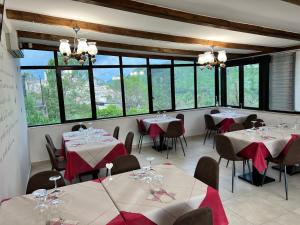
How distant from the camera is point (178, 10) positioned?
10.3 feet

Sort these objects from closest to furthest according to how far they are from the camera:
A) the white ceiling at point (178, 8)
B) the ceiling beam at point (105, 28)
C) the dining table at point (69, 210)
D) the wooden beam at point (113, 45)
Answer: the dining table at point (69, 210), the white ceiling at point (178, 8), the ceiling beam at point (105, 28), the wooden beam at point (113, 45)

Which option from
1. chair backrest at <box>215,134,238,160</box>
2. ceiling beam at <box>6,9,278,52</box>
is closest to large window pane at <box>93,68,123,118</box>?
ceiling beam at <box>6,9,278,52</box>

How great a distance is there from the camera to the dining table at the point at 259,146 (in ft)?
11.1

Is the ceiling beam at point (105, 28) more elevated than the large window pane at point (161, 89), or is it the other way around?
the ceiling beam at point (105, 28)

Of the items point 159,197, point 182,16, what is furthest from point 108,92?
point 159,197

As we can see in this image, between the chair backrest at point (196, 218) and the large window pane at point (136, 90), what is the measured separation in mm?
5227

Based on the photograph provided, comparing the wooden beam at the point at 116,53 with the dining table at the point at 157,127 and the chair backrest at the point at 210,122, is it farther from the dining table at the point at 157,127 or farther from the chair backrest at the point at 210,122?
the chair backrest at the point at 210,122

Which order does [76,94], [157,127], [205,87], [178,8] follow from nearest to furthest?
1. [178,8]
2. [157,127]
3. [76,94]
4. [205,87]

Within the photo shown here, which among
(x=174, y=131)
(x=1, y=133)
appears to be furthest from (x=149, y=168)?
(x=174, y=131)

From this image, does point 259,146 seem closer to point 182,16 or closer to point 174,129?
point 182,16

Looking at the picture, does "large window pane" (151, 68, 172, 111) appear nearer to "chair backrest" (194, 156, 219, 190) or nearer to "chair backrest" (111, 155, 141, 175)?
"chair backrest" (111, 155, 141, 175)

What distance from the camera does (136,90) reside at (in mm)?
6742

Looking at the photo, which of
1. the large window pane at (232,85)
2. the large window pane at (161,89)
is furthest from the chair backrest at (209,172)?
the large window pane at (232,85)

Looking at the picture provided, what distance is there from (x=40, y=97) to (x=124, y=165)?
390cm
